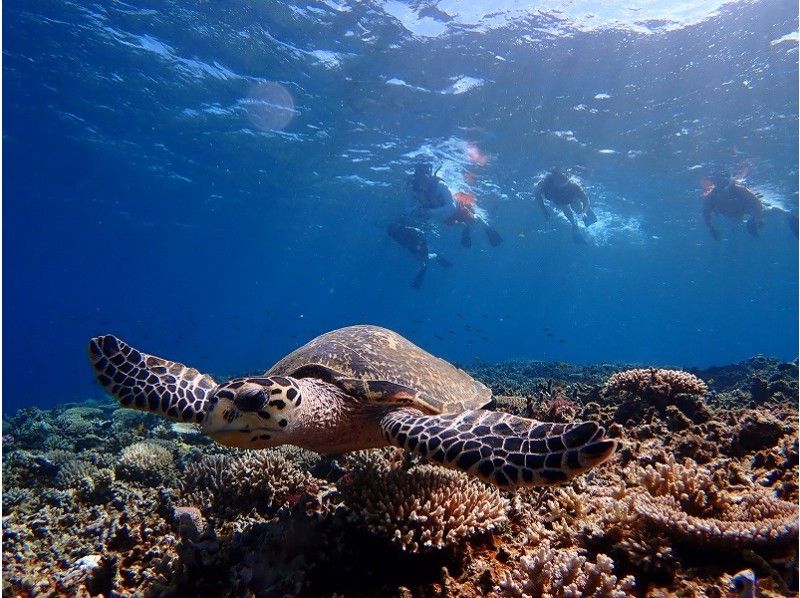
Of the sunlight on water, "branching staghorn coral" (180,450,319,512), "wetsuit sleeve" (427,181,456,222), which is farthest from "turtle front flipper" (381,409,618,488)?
"wetsuit sleeve" (427,181,456,222)

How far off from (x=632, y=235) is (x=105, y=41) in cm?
3802

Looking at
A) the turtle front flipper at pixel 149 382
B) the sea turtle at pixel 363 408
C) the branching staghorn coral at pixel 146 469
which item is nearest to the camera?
the sea turtle at pixel 363 408

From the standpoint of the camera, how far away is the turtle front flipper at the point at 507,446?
95.0 inches

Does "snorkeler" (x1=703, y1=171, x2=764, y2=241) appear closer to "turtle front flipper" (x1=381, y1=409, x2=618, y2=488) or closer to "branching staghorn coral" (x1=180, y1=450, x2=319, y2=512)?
"turtle front flipper" (x1=381, y1=409, x2=618, y2=488)

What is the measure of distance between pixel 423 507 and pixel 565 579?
94 centimetres

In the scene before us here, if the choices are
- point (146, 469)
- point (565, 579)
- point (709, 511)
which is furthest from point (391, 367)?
point (146, 469)

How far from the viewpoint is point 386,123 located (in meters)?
20.8

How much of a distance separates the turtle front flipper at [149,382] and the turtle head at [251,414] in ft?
2.60

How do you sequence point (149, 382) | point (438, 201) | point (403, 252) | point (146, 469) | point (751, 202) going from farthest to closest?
point (403, 252) → point (438, 201) → point (751, 202) → point (146, 469) → point (149, 382)

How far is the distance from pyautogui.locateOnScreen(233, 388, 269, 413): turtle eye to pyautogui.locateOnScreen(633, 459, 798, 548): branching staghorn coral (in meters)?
2.44

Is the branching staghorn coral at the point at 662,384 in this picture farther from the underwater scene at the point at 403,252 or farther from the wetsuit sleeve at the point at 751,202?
the wetsuit sleeve at the point at 751,202

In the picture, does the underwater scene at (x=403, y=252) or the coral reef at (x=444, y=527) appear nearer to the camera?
the coral reef at (x=444, y=527)

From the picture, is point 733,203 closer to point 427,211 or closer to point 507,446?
point 427,211

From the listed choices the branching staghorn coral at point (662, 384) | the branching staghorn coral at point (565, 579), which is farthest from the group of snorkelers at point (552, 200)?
the branching staghorn coral at point (565, 579)
